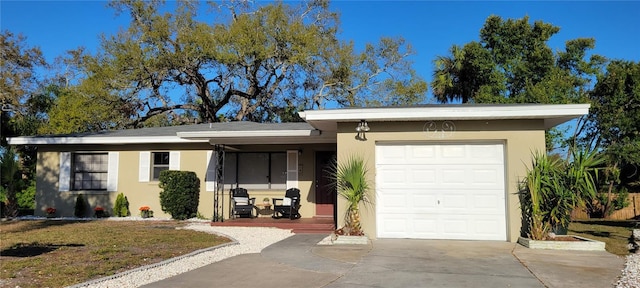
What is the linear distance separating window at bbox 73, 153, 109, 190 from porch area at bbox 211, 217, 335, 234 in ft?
17.3

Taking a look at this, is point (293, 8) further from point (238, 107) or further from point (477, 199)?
point (477, 199)

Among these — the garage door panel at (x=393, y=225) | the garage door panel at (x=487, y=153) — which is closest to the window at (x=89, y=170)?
the garage door panel at (x=393, y=225)

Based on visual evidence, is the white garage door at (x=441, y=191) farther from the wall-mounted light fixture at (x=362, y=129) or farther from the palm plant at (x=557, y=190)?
the palm plant at (x=557, y=190)

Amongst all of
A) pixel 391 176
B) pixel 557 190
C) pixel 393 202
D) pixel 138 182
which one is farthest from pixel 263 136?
pixel 557 190

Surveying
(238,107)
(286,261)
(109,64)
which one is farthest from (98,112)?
(286,261)

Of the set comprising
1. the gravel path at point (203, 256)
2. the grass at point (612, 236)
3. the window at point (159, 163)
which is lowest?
the gravel path at point (203, 256)

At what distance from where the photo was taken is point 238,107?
31.1 m

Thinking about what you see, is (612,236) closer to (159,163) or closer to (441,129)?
(441,129)

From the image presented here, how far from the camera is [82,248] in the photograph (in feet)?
29.0

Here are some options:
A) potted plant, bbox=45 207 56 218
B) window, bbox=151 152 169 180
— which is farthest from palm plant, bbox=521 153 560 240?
potted plant, bbox=45 207 56 218

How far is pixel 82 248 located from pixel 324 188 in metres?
7.34

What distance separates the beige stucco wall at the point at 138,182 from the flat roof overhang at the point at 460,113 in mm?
4768

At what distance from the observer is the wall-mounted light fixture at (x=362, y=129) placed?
9930 mm

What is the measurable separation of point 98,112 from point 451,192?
857 inches
